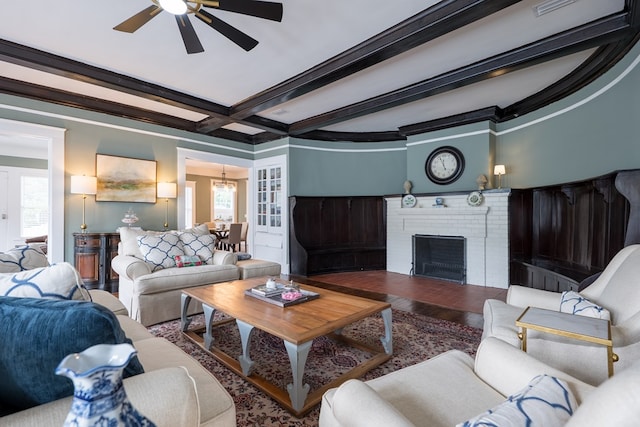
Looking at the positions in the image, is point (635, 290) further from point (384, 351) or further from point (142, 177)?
point (142, 177)

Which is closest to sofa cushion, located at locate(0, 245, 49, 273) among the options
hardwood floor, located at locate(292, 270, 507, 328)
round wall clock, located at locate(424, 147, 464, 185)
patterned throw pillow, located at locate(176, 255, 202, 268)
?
patterned throw pillow, located at locate(176, 255, 202, 268)

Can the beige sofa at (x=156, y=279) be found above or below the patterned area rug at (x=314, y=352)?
above

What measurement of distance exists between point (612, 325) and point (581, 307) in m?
0.15

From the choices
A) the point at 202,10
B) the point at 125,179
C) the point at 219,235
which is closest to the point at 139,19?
the point at 202,10

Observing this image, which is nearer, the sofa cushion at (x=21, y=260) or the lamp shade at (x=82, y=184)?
the sofa cushion at (x=21, y=260)

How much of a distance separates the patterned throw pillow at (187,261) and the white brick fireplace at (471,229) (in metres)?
3.58

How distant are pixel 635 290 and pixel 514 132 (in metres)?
3.77

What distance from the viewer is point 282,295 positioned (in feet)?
7.77

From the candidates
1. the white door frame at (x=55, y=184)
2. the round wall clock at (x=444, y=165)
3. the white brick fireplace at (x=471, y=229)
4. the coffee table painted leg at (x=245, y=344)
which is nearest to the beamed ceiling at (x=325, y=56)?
the white door frame at (x=55, y=184)

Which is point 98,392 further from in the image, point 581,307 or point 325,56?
point 325,56

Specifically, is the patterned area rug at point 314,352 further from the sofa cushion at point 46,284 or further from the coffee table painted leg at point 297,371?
the sofa cushion at point 46,284

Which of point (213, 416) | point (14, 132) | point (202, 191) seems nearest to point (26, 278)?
point (213, 416)

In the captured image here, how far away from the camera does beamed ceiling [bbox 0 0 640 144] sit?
2410 millimetres

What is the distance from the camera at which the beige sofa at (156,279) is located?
114 inches
